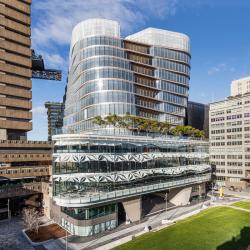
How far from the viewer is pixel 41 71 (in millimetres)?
133250

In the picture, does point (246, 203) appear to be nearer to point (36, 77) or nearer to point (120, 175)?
point (120, 175)

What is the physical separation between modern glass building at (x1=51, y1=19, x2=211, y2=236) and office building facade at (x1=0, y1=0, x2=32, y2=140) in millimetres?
23528

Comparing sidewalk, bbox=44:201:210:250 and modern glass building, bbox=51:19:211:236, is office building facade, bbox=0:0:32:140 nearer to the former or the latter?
modern glass building, bbox=51:19:211:236

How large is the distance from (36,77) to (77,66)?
26663mm

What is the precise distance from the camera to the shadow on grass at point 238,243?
5034cm

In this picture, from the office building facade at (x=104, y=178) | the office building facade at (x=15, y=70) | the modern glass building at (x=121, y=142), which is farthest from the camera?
the office building facade at (x=15, y=70)

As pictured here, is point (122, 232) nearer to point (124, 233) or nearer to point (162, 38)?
point (124, 233)

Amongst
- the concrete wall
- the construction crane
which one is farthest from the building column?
the construction crane

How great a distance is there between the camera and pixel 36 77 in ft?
435

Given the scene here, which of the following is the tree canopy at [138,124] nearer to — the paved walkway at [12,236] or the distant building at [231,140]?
the distant building at [231,140]

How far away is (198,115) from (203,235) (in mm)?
111178

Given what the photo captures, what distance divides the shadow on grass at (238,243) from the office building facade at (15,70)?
238 ft

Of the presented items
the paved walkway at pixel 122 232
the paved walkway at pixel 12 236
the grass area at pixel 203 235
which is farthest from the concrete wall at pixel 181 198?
the paved walkway at pixel 12 236

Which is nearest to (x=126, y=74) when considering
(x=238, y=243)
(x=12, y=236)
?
(x=12, y=236)
